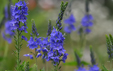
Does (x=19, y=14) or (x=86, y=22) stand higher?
(x=86, y=22)

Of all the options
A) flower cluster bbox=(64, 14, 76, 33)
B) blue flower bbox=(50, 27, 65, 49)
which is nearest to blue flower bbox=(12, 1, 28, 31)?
blue flower bbox=(50, 27, 65, 49)

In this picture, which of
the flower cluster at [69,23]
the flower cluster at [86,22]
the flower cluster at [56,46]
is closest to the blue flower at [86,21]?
the flower cluster at [86,22]

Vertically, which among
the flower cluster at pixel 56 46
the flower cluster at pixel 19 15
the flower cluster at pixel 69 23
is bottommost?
the flower cluster at pixel 56 46

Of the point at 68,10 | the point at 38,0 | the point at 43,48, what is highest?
the point at 38,0

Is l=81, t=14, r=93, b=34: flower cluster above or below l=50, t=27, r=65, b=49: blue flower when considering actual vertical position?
above

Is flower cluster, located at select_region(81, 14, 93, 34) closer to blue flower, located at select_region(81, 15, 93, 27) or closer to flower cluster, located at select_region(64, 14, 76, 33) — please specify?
blue flower, located at select_region(81, 15, 93, 27)

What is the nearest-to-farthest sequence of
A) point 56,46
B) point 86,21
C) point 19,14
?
point 56,46, point 19,14, point 86,21

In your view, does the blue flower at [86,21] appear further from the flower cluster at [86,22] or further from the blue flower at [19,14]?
the blue flower at [19,14]

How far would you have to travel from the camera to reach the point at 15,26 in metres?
2.12

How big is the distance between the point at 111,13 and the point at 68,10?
676cm

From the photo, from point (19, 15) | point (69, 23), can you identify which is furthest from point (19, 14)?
point (69, 23)

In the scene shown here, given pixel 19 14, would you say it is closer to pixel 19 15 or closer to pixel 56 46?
pixel 19 15

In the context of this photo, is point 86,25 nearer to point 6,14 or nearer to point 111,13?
point 6,14

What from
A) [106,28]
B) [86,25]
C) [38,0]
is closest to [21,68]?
[86,25]
